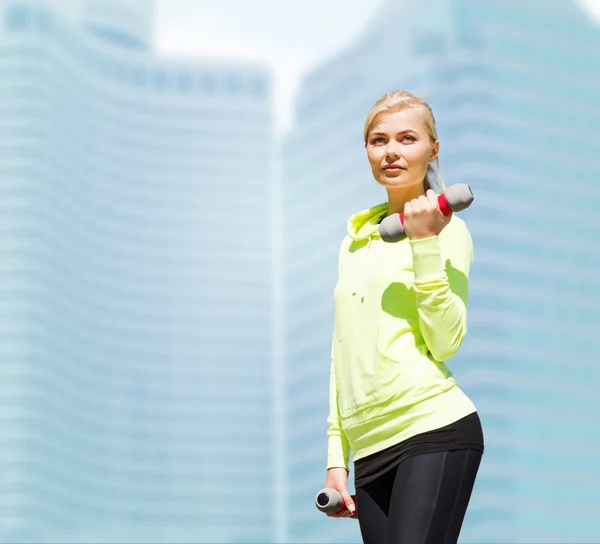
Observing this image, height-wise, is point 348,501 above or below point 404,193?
below

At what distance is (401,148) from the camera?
202cm

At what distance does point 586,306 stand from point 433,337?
10518cm

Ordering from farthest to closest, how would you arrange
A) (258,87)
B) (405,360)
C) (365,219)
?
(258,87) → (365,219) → (405,360)

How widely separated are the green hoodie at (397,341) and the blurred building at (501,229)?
90059mm

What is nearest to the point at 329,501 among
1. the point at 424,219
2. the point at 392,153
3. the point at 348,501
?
the point at 348,501

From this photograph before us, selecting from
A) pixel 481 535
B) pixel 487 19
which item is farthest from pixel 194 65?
pixel 481 535

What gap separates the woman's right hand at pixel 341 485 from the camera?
1.99 metres

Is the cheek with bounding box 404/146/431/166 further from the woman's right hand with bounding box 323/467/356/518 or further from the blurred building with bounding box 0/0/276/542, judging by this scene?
the blurred building with bounding box 0/0/276/542

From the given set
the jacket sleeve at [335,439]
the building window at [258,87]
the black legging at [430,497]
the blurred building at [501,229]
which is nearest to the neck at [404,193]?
the jacket sleeve at [335,439]

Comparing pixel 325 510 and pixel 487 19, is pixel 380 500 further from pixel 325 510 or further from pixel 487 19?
pixel 487 19

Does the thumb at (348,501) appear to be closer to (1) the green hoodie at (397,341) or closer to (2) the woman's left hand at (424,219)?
(1) the green hoodie at (397,341)

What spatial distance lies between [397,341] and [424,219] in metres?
→ 0.25

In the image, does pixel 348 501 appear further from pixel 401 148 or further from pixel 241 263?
pixel 241 263

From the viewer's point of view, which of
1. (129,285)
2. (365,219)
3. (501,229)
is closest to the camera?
(365,219)
